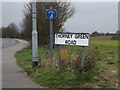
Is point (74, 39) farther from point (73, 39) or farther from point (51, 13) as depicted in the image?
point (51, 13)

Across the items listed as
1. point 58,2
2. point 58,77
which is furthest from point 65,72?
point 58,2

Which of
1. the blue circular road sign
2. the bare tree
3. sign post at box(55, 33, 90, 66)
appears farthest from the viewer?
the bare tree

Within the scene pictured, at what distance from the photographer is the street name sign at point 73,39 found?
983cm

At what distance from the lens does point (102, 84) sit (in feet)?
27.7

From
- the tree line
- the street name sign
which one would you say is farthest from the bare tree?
the street name sign

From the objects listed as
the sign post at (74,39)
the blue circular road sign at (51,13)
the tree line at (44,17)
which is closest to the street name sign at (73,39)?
the sign post at (74,39)

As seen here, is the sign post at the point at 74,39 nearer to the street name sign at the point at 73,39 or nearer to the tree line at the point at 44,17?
the street name sign at the point at 73,39

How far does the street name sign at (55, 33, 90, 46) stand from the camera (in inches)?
387

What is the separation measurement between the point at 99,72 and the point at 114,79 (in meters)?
0.99

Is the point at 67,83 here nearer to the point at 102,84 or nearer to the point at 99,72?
the point at 102,84

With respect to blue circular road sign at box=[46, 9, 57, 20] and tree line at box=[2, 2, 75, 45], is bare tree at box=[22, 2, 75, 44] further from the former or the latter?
blue circular road sign at box=[46, 9, 57, 20]

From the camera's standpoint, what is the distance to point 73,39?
1024 centimetres

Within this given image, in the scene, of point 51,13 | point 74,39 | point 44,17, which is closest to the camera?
point 74,39

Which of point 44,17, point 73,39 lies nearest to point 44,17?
point 44,17
